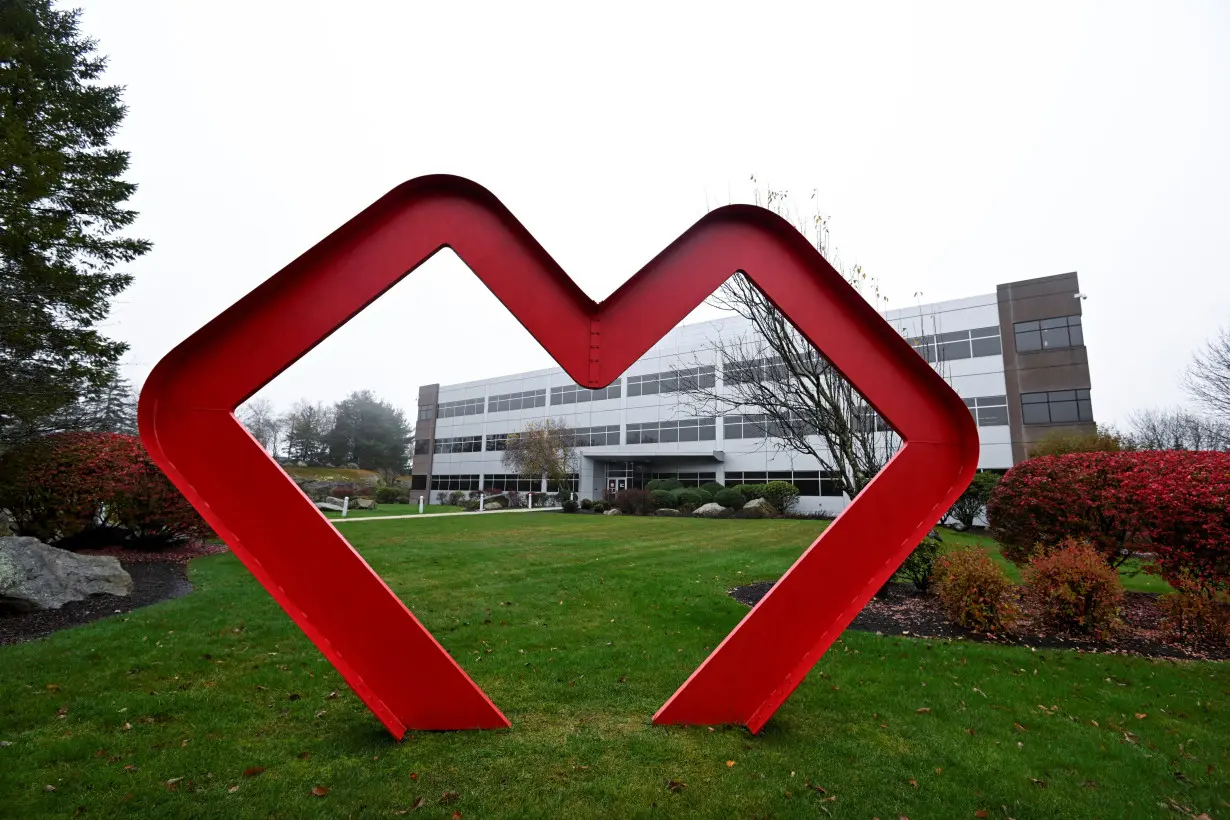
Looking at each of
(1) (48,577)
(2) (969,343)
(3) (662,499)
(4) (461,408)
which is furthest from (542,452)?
(1) (48,577)

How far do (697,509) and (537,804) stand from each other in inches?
1141

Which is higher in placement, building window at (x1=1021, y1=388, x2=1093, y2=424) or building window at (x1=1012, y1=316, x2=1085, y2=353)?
building window at (x1=1012, y1=316, x2=1085, y2=353)

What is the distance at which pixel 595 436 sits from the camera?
43.7 m

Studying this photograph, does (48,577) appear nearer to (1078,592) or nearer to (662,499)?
(1078,592)

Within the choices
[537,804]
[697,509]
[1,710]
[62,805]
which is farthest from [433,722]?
[697,509]

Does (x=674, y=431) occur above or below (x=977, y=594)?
above

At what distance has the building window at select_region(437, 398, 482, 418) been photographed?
52278mm

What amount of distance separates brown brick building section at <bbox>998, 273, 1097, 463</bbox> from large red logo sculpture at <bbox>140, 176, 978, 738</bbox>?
30.1 metres

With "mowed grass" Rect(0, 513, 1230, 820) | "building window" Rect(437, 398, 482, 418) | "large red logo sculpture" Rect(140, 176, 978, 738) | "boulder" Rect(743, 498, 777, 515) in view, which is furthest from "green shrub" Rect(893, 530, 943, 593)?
"building window" Rect(437, 398, 482, 418)

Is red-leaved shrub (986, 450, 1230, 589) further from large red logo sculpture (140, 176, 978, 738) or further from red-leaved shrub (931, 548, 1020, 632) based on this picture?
large red logo sculpture (140, 176, 978, 738)

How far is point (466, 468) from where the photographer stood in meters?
51.6

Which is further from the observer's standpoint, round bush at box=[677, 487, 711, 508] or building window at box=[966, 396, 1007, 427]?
round bush at box=[677, 487, 711, 508]

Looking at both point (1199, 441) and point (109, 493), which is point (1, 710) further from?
point (1199, 441)

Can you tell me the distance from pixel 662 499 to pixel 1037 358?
2125cm
